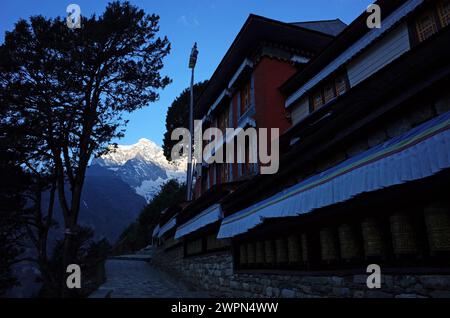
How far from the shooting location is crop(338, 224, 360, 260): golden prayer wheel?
446 centimetres

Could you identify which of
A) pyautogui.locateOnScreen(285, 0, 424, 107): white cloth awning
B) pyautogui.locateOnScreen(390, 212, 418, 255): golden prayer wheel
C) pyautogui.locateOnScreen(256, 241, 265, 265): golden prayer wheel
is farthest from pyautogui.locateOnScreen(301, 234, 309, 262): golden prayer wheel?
pyautogui.locateOnScreen(285, 0, 424, 107): white cloth awning

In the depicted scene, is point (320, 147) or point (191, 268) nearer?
point (320, 147)

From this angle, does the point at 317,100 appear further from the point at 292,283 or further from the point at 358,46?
the point at 292,283

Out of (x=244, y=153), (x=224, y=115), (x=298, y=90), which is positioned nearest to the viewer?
(x=298, y=90)

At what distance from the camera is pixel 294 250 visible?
5.86m

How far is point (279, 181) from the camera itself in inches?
266

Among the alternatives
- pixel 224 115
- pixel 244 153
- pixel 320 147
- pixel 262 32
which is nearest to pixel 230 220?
→ pixel 320 147

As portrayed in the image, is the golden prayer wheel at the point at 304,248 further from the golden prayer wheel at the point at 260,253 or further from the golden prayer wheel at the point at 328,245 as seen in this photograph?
the golden prayer wheel at the point at 260,253

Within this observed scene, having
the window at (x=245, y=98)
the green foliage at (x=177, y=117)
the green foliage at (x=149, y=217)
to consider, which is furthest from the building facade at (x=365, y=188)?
the green foliage at (x=149, y=217)

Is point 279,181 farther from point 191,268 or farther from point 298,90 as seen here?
point 191,268

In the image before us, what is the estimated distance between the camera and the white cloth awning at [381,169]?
2812mm

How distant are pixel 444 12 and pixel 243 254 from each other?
7.15m

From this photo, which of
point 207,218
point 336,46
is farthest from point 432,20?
point 207,218

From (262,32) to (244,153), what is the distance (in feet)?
16.2
